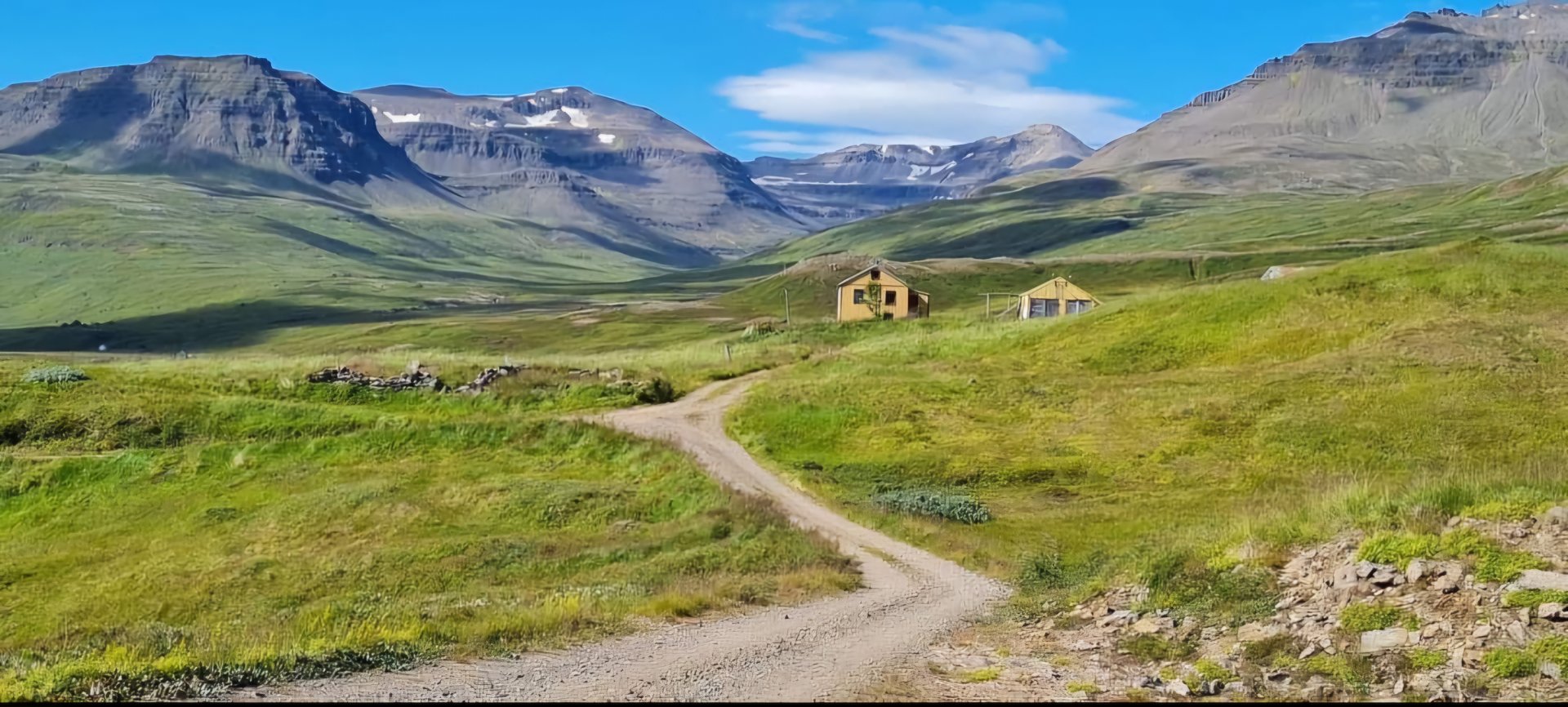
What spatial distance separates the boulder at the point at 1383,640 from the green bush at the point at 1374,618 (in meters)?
0.18

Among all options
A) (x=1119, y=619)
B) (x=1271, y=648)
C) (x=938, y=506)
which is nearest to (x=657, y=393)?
(x=938, y=506)

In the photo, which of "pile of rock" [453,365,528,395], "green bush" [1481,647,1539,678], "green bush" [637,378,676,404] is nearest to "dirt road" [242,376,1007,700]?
"green bush" [1481,647,1539,678]

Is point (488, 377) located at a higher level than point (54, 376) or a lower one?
lower

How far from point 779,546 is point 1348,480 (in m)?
17.1

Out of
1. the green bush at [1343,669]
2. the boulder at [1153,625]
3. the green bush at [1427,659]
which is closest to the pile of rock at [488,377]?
the boulder at [1153,625]

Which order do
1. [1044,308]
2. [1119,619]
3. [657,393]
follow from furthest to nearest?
[1044,308] < [657,393] < [1119,619]

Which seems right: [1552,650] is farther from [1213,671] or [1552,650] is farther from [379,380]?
[379,380]

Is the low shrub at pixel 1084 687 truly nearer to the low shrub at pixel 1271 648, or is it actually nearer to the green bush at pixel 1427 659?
the low shrub at pixel 1271 648

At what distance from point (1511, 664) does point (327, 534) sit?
31282 mm

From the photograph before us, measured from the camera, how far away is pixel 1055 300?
118m

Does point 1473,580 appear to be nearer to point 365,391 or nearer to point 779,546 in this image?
point 779,546

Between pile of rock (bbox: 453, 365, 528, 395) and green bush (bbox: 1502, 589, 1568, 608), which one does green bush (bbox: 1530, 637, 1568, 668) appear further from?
pile of rock (bbox: 453, 365, 528, 395)

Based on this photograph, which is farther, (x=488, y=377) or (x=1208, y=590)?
(x=488, y=377)

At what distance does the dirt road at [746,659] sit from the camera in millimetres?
14086
